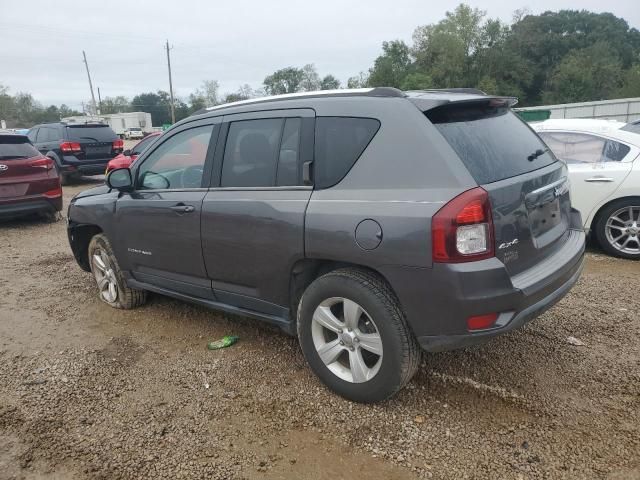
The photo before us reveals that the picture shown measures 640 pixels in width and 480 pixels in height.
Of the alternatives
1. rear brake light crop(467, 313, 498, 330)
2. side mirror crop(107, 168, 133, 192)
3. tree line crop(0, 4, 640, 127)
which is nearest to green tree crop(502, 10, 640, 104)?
tree line crop(0, 4, 640, 127)

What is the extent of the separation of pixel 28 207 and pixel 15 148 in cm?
98

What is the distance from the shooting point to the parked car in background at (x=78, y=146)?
1294 centimetres

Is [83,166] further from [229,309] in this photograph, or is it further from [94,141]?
[229,309]

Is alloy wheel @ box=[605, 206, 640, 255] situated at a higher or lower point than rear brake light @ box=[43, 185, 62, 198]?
lower

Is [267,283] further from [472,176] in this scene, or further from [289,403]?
[472,176]

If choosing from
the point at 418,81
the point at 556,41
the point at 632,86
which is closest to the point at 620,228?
the point at 632,86

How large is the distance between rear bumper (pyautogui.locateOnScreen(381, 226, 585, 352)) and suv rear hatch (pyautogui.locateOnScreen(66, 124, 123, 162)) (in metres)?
12.5

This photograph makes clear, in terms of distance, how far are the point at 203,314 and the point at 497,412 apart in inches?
104

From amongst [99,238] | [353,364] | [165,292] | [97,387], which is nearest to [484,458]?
[353,364]

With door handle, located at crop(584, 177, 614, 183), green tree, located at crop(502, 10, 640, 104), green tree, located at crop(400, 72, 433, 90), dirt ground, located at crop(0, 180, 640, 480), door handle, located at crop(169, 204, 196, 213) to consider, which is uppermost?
green tree, located at crop(502, 10, 640, 104)

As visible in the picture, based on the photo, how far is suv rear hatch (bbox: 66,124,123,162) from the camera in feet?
42.8

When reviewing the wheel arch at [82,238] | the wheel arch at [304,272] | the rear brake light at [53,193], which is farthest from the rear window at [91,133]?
the wheel arch at [304,272]

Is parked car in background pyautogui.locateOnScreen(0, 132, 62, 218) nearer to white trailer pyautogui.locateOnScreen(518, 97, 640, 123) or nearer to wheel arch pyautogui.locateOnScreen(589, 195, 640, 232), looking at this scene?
wheel arch pyautogui.locateOnScreen(589, 195, 640, 232)

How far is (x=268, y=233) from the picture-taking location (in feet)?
10.2
